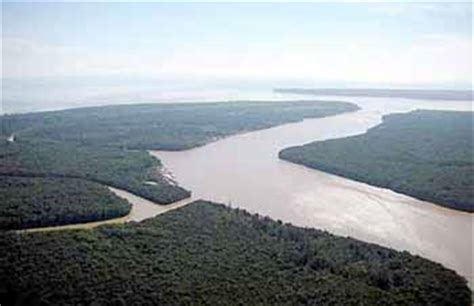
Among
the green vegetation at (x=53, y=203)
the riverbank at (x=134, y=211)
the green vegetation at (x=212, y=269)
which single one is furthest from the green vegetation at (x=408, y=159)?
the green vegetation at (x=53, y=203)

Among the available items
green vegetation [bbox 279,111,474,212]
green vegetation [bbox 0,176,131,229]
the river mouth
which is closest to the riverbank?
green vegetation [bbox 0,176,131,229]

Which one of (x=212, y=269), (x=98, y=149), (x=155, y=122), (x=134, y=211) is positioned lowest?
(x=212, y=269)

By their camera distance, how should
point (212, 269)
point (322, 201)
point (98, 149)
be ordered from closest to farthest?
point (212, 269) < point (322, 201) < point (98, 149)

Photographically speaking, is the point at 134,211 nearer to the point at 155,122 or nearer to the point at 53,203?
the point at 53,203

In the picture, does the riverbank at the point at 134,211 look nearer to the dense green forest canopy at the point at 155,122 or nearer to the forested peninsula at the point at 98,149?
the forested peninsula at the point at 98,149

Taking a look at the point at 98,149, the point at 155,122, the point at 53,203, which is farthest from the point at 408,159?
the point at 155,122

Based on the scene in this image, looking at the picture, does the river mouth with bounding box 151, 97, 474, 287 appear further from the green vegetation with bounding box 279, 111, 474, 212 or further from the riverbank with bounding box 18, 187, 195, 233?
the riverbank with bounding box 18, 187, 195, 233
